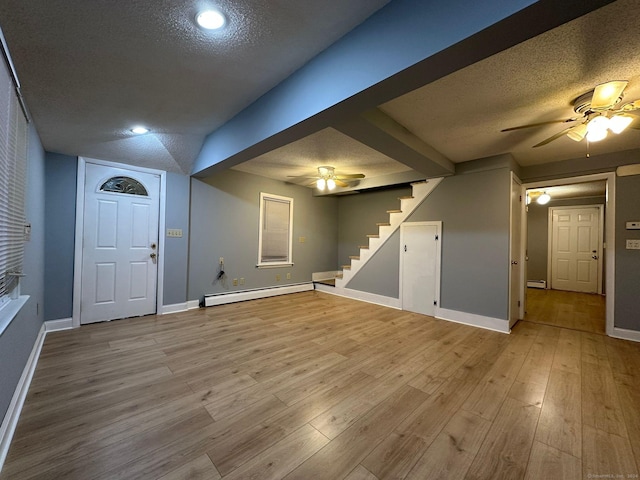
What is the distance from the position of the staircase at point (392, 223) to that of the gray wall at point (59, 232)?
4275 mm

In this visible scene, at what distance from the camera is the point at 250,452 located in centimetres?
141

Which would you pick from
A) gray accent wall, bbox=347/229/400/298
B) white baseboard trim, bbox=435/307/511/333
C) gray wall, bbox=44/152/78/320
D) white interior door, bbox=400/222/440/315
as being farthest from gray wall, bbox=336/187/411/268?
gray wall, bbox=44/152/78/320

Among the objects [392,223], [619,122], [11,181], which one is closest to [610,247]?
[619,122]

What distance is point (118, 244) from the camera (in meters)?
3.57

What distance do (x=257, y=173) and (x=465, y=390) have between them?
443 centimetres

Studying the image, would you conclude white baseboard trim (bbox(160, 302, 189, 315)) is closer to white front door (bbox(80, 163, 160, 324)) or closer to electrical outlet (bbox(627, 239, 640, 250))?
white front door (bbox(80, 163, 160, 324))

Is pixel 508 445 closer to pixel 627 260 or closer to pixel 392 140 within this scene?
pixel 392 140

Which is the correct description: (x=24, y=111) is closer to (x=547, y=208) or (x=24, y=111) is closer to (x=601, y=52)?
(x=601, y=52)

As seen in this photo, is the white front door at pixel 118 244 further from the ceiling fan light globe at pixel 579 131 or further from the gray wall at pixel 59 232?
the ceiling fan light globe at pixel 579 131

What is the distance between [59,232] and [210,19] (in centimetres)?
334

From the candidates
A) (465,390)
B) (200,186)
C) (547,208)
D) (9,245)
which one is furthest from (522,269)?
(9,245)

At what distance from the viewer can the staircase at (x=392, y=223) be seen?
4.21m

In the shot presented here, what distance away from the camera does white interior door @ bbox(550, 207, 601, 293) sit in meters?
6.02

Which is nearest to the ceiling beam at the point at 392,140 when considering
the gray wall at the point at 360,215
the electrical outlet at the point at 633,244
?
the gray wall at the point at 360,215
